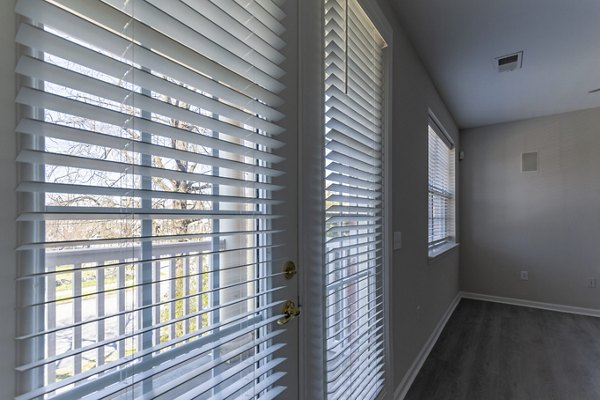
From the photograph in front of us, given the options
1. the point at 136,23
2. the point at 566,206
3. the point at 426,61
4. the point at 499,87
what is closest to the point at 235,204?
the point at 136,23

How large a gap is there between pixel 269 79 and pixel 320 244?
0.63m

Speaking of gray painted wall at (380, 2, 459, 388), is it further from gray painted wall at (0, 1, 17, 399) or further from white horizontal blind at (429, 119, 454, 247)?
gray painted wall at (0, 1, 17, 399)

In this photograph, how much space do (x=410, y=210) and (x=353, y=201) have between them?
1.08 m

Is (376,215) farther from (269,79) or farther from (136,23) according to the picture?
(136,23)

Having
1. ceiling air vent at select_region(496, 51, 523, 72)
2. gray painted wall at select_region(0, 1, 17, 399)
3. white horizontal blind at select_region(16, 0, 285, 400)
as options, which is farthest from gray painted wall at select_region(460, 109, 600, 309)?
gray painted wall at select_region(0, 1, 17, 399)

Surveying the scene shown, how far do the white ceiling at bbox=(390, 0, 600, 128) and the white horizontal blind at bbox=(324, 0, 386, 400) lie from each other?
71cm

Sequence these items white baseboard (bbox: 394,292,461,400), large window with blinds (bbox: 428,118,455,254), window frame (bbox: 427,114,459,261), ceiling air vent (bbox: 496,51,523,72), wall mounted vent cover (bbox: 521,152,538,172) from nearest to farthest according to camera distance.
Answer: white baseboard (bbox: 394,292,461,400)
ceiling air vent (bbox: 496,51,523,72)
large window with blinds (bbox: 428,118,455,254)
window frame (bbox: 427,114,459,261)
wall mounted vent cover (bbox: 521,152,538,172)

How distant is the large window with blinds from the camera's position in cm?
344

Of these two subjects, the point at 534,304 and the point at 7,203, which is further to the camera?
the point at 534,304

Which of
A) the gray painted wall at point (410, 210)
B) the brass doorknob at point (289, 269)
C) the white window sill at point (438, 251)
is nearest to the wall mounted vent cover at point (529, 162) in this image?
the white window sill at point (438, 251)

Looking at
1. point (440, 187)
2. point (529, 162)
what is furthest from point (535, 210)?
point (440, 187)

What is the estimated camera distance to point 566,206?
412cm

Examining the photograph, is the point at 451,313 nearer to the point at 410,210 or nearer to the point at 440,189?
the point at 440,189

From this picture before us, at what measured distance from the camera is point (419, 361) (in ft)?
8.47
